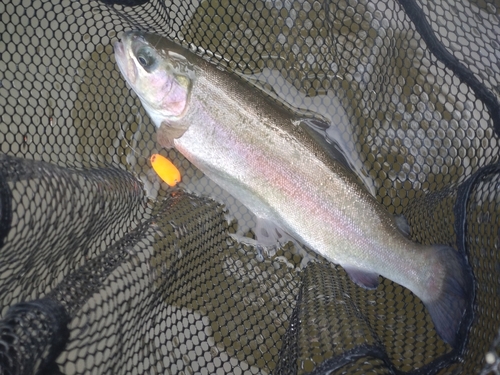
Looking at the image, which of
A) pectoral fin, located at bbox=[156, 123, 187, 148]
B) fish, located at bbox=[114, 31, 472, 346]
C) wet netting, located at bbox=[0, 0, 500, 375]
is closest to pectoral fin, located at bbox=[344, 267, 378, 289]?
fish, located at bbox=[114, 31, 472, 346]

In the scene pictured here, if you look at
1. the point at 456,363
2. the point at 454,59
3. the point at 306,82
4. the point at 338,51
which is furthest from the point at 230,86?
the point at 456,363

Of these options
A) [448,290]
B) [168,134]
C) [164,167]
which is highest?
[448,290]

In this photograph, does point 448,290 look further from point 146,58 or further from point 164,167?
point 146,58

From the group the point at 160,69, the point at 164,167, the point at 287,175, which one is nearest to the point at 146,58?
the point at 160,69

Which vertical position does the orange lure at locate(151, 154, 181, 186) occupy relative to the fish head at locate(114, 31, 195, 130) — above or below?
below

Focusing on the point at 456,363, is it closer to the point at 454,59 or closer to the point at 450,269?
the point at 450,269

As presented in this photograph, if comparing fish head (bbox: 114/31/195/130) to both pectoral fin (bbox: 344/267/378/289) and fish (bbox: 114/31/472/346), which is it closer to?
fish (bbox: 114/31/472/346)

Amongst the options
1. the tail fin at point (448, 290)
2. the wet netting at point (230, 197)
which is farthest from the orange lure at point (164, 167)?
the tail fin at point (448, 290)
